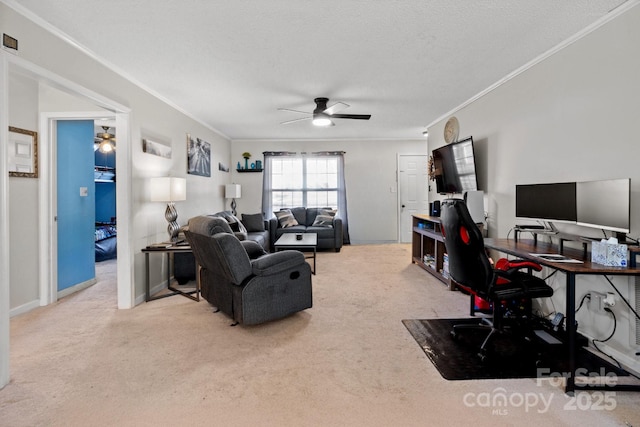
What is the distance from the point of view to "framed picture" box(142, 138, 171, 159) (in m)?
3.48

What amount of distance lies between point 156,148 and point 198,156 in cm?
137

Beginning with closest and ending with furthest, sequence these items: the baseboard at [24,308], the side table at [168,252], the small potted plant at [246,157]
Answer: the baseboard at [24,308] → the side table at [168,252] → the small potted plant at [246,157]

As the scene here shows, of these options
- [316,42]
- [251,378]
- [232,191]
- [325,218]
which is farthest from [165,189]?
[325,218]

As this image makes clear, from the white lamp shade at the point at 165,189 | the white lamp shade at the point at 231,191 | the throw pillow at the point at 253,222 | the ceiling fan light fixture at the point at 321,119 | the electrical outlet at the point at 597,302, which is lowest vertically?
the electrical outlet at the point at 597,302

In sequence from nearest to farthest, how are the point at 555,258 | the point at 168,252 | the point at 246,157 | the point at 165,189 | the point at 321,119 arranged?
the point at 555,258
the point at 168,252
the point at 165,189
the point at 321,119
the point at 246,157

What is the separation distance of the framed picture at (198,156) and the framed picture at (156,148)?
68 centimetres

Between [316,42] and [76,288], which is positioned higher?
[316,42]

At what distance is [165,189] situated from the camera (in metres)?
3.45

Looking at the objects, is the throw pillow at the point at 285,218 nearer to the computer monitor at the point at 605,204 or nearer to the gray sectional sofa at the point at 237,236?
the gray sectional sofa at the point at 237,236

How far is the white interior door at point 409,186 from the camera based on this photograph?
7.07 m

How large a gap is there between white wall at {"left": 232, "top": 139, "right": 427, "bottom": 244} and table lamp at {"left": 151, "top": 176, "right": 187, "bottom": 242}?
342 centimetres

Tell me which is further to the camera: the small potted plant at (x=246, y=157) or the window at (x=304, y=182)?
the window at (x=304, y=182)

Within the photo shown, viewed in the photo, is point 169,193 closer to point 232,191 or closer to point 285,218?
point 232,191

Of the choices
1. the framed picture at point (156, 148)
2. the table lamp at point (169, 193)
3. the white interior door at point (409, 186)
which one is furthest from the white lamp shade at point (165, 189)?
the white interior door at point (409, 186)
